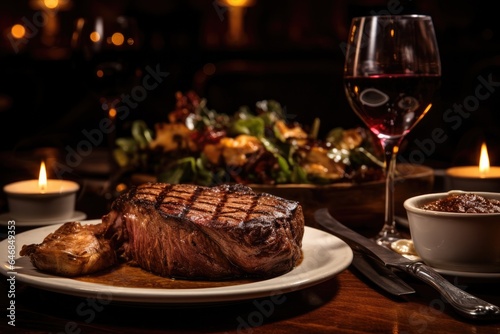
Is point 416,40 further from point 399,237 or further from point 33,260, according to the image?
point 33,260

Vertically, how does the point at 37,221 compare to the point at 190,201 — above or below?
below

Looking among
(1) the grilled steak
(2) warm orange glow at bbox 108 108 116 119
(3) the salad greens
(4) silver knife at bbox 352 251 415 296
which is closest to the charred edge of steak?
(1) the grilled steak

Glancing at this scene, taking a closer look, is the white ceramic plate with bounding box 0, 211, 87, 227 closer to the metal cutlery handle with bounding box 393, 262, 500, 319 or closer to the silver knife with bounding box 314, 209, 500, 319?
the silver knife with bounding box 314, 209, 500, 319

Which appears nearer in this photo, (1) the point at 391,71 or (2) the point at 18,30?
(1) the point at 391,71

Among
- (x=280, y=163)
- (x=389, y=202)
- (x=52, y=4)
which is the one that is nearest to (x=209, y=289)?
(x=389, y=202)

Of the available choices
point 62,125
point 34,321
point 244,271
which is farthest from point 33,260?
point 62,125

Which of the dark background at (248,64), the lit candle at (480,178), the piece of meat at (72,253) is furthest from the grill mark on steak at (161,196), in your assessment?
the dark background at (248,64)

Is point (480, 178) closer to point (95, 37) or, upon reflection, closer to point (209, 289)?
point (209, 289)
